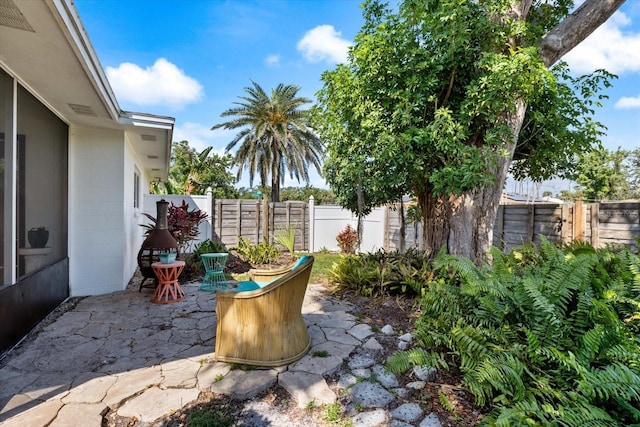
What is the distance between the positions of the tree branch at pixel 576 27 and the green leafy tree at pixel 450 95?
1cm

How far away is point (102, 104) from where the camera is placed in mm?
3834

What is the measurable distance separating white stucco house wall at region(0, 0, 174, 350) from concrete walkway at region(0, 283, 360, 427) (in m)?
0.52

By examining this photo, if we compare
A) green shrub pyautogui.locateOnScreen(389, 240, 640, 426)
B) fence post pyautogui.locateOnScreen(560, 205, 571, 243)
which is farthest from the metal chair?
fence post pyautogui.locateOnScreen(560, 205, 571, 243)

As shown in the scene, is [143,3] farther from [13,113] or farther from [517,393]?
[517,393]

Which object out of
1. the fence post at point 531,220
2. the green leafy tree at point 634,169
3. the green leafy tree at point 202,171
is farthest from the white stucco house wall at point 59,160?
the green leafy tree at point 634,169

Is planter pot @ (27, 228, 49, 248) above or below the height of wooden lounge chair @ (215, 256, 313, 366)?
above

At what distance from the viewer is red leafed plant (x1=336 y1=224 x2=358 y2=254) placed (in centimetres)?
1005

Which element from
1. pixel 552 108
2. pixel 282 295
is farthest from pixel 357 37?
pixel 282 295

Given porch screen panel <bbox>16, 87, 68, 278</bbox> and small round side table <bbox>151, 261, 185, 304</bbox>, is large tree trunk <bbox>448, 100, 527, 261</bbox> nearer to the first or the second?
small round side table <bbox>151, 261, 185, 304</bbox>

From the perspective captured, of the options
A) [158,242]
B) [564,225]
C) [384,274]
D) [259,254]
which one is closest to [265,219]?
[259,254]

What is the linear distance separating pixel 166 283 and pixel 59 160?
7.03 feet

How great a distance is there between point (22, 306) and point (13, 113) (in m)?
1.86

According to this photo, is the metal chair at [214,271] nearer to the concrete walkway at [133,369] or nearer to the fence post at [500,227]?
the concrete walkway at [133,369]

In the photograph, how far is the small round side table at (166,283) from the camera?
173 inches
